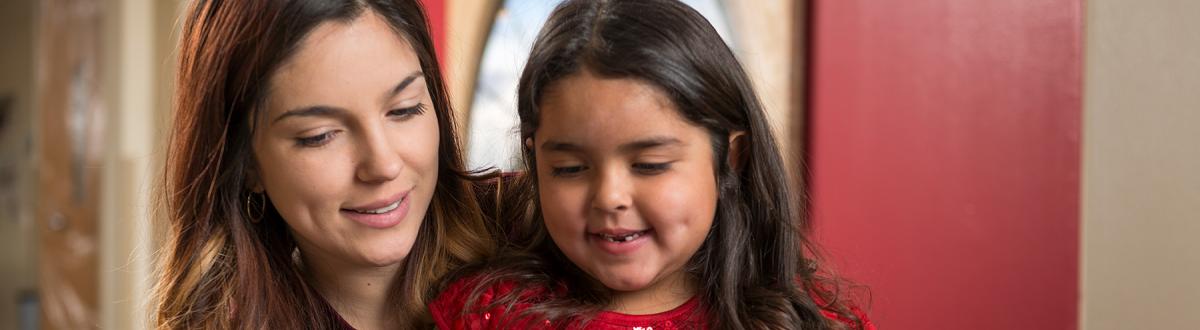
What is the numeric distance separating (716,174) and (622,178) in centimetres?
14

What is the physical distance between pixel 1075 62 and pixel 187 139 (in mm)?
1973

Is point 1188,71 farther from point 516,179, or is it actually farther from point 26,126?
point 26,126

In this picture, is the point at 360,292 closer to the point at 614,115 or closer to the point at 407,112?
the point at 407,112

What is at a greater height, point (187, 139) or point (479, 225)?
point (187, 139)

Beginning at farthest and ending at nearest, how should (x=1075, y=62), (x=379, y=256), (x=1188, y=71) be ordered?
(x=1075, y=62)
(x=1188, y=71)
(x=379, y=256)

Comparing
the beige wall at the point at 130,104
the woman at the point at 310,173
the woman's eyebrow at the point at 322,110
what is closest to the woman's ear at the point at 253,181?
the woman at the point at 310,173

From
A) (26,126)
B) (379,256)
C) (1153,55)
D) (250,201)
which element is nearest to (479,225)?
(379,256)

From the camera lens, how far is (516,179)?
167 cm

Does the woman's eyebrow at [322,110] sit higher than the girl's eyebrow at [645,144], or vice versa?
the woman's eyebrow at [322,110]

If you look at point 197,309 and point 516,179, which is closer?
point 197,309

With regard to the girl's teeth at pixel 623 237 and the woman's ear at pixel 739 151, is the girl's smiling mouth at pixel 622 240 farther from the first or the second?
the woman's ear at pixel 739 151

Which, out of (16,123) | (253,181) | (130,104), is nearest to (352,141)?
(253,181)

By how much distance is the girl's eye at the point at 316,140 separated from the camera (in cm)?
142

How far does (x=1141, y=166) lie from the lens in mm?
2223
